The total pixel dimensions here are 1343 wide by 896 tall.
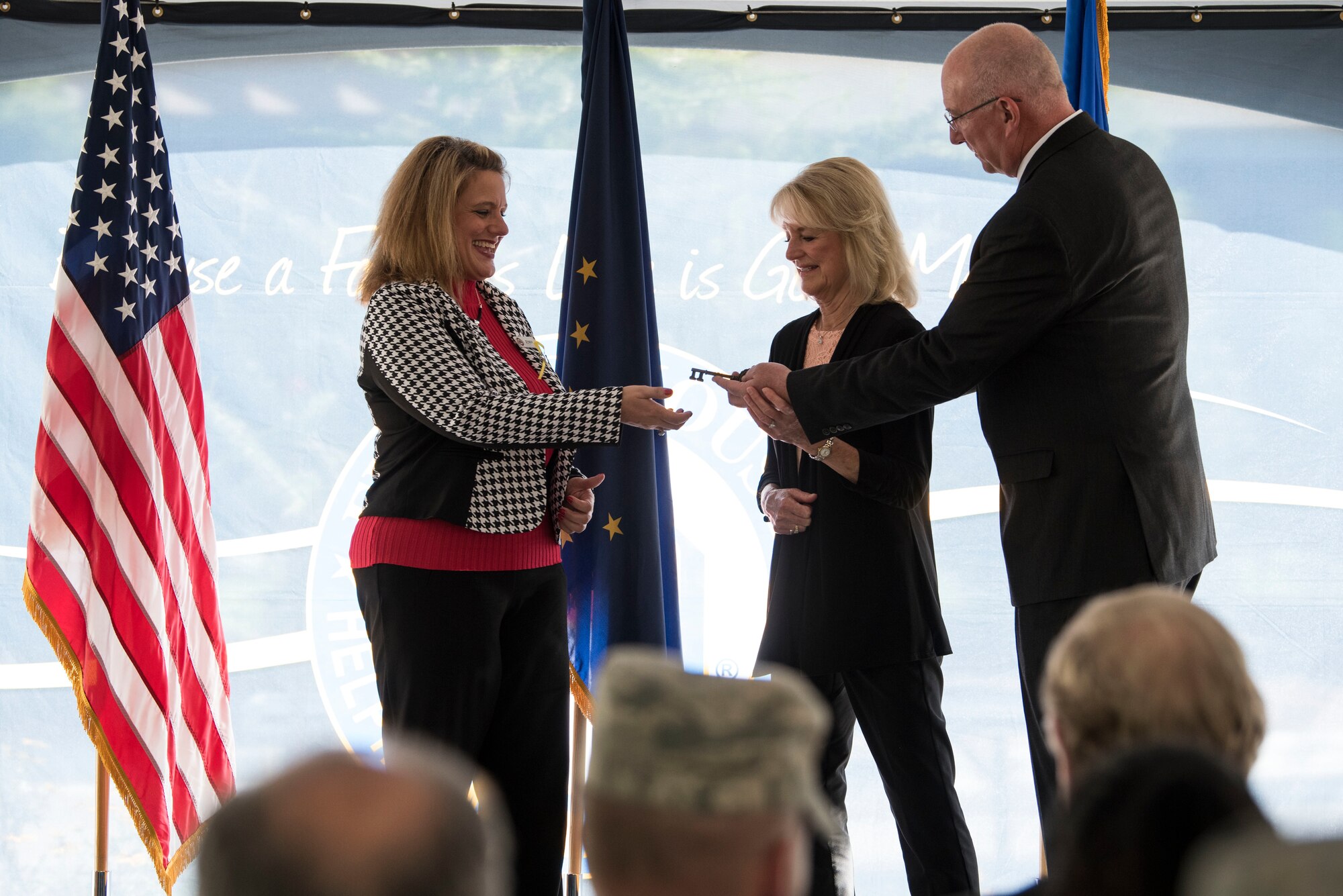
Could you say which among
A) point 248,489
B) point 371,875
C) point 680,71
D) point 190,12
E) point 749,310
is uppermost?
point 190,12

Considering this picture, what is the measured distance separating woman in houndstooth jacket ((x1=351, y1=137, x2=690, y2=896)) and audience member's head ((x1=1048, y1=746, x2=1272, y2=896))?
1797 mm

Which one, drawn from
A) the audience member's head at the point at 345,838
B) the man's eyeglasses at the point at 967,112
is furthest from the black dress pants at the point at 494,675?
the audience member's head at the point at 345,838

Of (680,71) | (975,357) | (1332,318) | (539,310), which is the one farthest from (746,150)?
(1332,318)

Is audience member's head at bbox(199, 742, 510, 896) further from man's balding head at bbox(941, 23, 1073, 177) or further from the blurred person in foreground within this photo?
man's balding head at bbox(941, 23, 1073, 177)

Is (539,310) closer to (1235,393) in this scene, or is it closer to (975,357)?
(975,357)

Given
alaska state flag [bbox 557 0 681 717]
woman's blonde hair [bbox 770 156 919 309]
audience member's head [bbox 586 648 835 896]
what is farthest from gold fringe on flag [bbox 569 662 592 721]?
audience member's head [bbox 586 648 835 896]

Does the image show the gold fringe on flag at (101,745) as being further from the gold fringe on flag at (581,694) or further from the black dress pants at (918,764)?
the black dress pants at (918,764)

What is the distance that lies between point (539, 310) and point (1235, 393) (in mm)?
2078

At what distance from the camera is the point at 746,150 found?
371 cm

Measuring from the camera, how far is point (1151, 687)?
1.08 metres

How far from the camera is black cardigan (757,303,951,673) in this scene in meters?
2.53

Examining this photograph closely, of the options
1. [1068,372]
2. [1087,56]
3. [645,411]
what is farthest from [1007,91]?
[645,411]

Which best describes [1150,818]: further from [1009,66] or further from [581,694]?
[581,694]

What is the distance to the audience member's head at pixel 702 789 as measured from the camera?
89 cm
